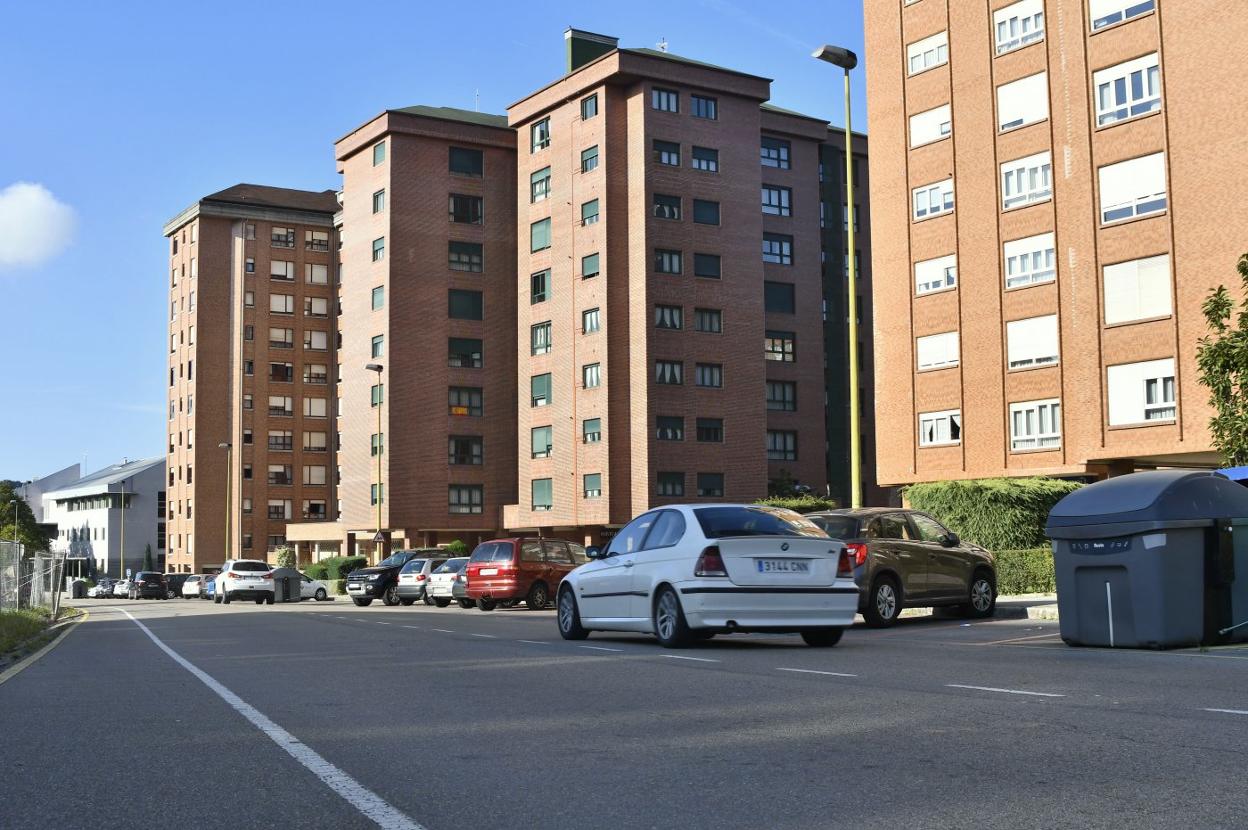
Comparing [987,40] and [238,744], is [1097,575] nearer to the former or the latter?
[238,744]

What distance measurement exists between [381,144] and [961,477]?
4164 cm

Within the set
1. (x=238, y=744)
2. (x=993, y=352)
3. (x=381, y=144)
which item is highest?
(x=381, y=144)

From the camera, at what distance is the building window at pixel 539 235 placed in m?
64.3

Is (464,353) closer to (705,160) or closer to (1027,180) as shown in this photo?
(705,160)

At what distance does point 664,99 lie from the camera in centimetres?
6075

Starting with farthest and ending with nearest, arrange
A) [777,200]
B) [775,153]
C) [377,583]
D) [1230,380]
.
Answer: [775,153] < [777,200] < [377,583] < [1230,380]

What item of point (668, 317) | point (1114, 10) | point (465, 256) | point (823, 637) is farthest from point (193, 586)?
point (823, 637)

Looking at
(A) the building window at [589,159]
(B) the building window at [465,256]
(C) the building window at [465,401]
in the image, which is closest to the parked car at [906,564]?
(A) the building window at [589,159]

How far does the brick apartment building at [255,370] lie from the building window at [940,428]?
212 ft

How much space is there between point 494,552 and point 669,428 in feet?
94.4

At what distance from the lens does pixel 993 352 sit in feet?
133

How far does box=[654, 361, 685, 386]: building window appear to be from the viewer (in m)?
59.4

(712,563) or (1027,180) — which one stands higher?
(1027,180)

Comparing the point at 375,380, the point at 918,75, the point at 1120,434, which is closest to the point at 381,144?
the point at 375,380
